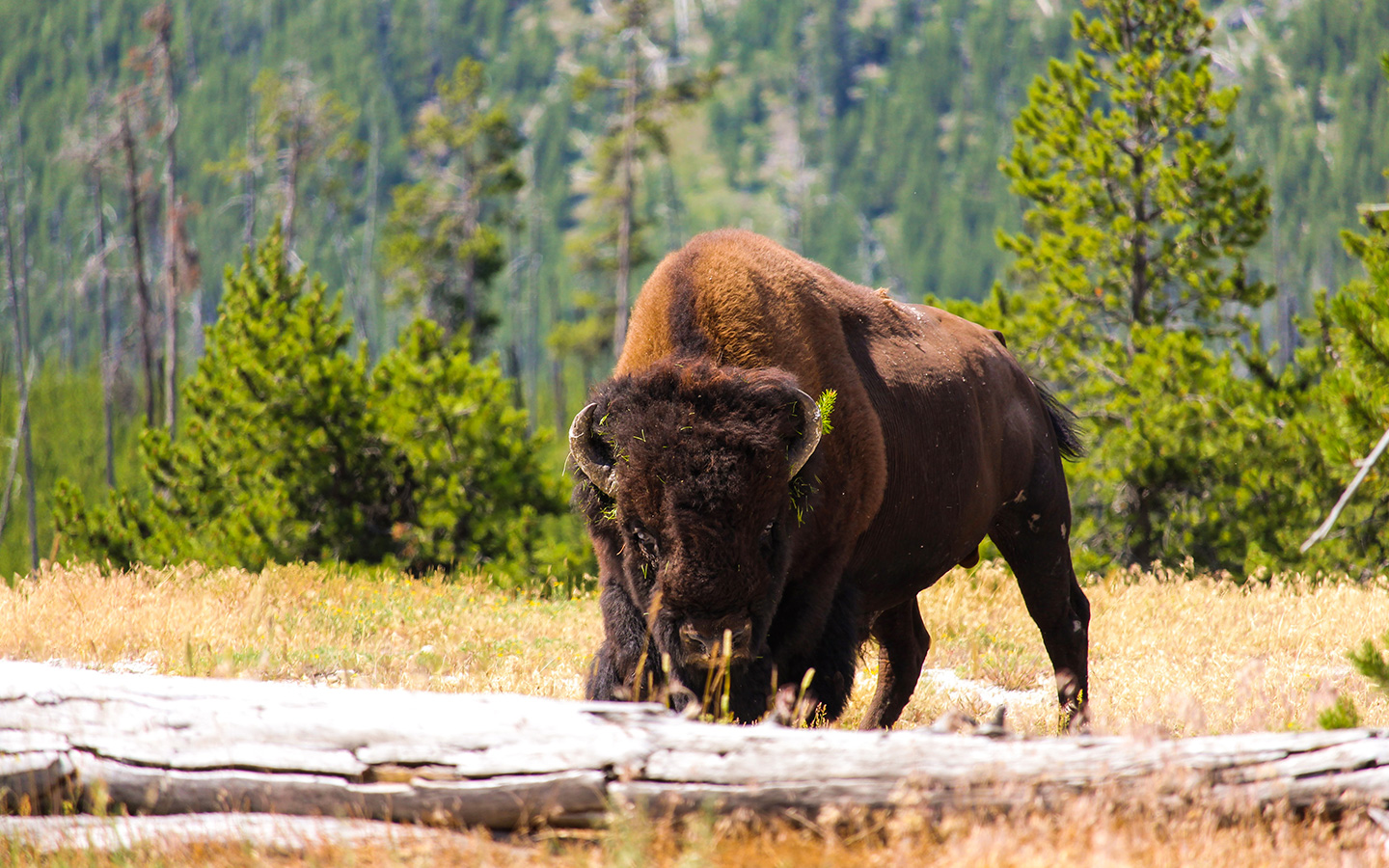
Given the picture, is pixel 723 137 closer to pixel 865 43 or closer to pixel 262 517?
pixel 865 43

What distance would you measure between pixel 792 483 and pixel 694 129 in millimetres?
169808

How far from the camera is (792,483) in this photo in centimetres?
492

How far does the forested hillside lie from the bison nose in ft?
200

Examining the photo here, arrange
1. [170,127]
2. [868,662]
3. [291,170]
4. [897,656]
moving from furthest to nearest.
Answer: [291,170], [170,127], [868,662], [897,656]

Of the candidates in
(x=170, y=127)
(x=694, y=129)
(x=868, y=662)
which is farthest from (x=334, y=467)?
(x=694, y=129)

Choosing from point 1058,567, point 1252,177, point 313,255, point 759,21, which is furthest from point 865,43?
point 1058,567

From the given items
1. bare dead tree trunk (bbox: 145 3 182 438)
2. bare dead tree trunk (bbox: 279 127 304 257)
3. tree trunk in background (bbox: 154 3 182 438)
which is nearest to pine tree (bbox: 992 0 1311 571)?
tree trunk in background (bbox: 154 3 182 438)

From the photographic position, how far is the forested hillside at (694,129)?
92.1m

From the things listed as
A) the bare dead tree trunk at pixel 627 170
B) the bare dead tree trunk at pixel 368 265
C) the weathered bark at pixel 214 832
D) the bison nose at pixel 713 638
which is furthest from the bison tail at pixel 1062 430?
the bare dead tree trunk at pixel 368 265

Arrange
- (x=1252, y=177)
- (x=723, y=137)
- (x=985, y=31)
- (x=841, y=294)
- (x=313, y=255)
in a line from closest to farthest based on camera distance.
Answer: (x=841, y=294) → (x=1252, y=177) → (x=313, y=255) → (x=985, y=31) → (x=723, y=137)

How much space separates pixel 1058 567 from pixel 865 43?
554ft

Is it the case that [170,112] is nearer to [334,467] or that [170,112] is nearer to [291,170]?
[291,170]

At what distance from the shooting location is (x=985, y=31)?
151 m

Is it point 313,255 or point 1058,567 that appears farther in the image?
point 313,255
